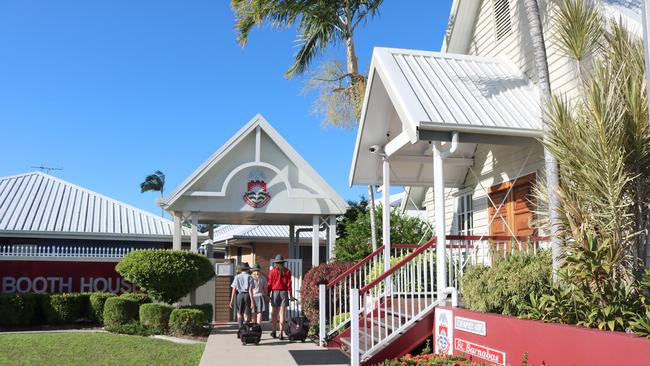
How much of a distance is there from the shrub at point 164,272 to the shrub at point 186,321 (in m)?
1.33

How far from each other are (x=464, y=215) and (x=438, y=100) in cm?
461

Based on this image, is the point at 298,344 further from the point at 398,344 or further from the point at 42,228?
the point at 42,228

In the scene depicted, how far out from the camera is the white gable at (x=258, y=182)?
17312 mm

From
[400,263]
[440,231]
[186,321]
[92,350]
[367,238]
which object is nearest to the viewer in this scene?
→ [440,231]

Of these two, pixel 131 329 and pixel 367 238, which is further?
pixel 367 238

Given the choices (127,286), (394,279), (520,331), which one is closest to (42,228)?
(127,286)

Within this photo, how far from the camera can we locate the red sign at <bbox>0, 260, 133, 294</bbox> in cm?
1856

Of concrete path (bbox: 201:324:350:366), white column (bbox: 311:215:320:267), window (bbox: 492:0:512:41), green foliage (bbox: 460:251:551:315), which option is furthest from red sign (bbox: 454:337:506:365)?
white column (bbox: 311:215:320:267)

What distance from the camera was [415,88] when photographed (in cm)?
1002

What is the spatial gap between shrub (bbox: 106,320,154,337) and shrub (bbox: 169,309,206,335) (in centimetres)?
65

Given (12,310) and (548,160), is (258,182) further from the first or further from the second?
(548,160)

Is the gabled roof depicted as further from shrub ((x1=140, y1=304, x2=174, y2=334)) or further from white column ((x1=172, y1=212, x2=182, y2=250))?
white column ((x1=172, y1=212, x2=182, y2=250))

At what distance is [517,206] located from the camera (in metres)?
11.2

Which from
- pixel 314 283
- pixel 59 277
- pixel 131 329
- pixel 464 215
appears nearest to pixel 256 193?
pixel 314 283
